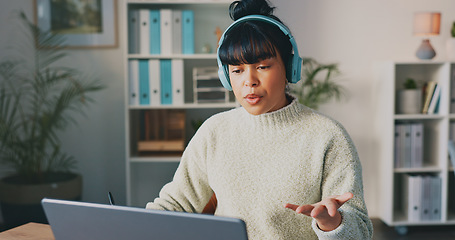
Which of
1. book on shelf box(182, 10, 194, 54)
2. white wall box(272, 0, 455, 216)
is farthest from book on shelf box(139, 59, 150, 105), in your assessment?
white wall box(272, 0, 455, 216)

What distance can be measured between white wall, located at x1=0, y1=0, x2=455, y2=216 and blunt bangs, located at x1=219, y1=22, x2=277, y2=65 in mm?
2399

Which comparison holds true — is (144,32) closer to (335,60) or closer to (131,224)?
(335,60)

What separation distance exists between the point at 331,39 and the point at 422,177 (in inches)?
46.1

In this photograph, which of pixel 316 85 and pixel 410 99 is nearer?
pixel 410 99

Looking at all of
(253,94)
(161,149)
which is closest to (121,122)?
(161,149)

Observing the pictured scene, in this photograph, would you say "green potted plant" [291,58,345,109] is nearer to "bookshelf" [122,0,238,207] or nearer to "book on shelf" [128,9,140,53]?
"bookshelf" [122,0,238,207]

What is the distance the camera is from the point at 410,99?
319cm

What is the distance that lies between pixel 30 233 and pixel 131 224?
0.58 meters

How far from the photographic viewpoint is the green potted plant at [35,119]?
289cm

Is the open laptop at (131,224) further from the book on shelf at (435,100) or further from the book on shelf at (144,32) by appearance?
the book on shelf at (435,100)

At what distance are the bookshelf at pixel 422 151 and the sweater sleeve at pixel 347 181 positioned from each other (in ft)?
7.25

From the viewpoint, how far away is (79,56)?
3.32 metres

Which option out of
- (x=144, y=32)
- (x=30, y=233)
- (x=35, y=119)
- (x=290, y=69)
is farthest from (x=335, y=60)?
(x=30, y=233)

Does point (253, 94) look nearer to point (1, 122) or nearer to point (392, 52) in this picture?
point (1, 122)
